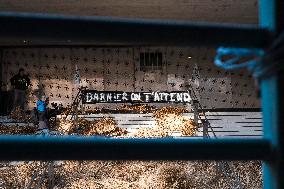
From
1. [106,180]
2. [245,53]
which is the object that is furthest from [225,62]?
[106,180]

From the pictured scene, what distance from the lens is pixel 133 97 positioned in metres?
10.3

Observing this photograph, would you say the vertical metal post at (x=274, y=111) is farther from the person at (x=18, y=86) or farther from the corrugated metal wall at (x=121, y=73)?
the corrugated metal wall at (x=121, y=73)

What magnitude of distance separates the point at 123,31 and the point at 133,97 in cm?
959

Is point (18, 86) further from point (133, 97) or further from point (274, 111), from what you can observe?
point (274, 111)

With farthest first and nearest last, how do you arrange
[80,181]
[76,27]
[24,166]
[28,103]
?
1. [28,103]
2. [24,166]
3. [80,181]
4. [76,27]

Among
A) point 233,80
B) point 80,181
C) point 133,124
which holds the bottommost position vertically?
point 80,181

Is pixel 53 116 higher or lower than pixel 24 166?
higher

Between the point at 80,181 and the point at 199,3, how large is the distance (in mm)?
7641

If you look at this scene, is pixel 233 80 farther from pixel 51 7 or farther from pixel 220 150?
pixel 220 150

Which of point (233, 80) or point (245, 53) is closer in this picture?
point (245, 53)

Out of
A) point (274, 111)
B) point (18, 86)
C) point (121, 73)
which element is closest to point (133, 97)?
point (18, 86)

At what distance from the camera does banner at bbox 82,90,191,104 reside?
9.62m

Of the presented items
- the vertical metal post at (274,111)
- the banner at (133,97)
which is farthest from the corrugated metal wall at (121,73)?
the vertical metal post at (274,111)

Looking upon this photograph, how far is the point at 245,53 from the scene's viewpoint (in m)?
0.83
